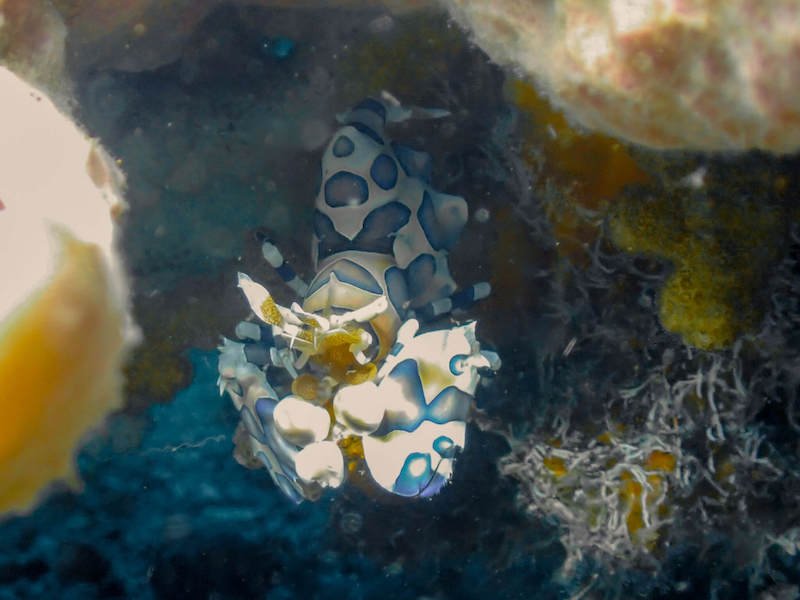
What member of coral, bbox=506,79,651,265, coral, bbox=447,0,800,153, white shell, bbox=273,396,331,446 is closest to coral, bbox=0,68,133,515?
white shell, bbox=273,396,331,446

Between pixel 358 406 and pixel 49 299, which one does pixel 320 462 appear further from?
pixel 49 299

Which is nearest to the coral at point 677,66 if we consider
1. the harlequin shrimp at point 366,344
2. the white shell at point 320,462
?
the harlequin shrimp at point 366,344

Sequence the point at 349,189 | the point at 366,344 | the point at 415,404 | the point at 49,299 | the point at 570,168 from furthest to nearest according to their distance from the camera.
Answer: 1. the point at 349,189
2. the point at 570,168
3. the point at 415,404
4. the point at 366,344
5. the point at 49,299

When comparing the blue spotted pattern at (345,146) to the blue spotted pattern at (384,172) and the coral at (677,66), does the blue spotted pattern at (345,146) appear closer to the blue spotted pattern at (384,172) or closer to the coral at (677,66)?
the blue spotted pattern at (384,172)

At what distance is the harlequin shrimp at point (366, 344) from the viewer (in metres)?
3.49

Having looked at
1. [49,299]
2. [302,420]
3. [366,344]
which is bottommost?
[302,420]

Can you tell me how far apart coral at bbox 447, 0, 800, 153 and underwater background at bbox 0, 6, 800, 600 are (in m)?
1.23

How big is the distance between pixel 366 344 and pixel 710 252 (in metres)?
1.77

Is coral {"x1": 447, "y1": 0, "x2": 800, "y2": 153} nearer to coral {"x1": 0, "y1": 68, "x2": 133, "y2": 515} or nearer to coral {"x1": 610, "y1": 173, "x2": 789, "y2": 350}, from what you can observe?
coral {"x1": 610, "y1": 173, "x2": 789, "y2": 350}

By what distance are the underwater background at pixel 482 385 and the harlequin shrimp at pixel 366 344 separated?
1.11ft

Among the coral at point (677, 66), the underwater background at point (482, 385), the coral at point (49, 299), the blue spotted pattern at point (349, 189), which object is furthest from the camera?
the blue spotted pattern at point (349, 189)

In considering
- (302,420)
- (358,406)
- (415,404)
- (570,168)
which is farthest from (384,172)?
(302,420)

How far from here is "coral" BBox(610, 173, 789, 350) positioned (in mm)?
3475

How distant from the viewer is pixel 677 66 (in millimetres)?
2281
